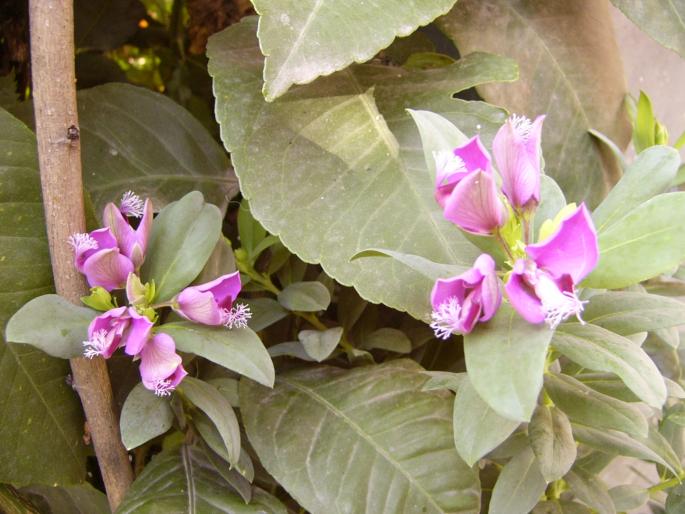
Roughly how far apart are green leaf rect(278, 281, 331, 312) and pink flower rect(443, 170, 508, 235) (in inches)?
8.3

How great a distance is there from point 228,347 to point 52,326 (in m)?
0.12

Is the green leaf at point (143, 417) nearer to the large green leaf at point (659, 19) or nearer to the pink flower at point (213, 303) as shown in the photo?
the pink flower at point (213, 303)

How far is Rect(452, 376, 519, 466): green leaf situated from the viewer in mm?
467

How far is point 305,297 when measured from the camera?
66 centimetres

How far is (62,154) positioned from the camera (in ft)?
1.78

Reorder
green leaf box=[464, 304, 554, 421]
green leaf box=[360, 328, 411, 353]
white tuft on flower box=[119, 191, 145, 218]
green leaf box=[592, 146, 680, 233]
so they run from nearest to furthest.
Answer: green leaf box=[464, 304, 554, 421], green leaf box=[592, 146, 680, 233], white tuft on flower box=[119, 191, 145, 218], green leaf box=[360, 328, 411, 353]

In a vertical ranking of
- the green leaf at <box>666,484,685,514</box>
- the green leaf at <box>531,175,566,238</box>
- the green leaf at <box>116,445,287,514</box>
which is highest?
the green leaf at <box>531,175,566,238</box>

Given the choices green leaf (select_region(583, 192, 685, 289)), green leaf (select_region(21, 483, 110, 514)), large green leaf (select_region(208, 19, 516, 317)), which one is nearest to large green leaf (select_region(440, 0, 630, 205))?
large green leaf (select_region(208, 19, 516, 317))

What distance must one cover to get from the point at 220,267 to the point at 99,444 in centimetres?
16

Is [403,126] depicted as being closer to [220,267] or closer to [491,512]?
[220,267]

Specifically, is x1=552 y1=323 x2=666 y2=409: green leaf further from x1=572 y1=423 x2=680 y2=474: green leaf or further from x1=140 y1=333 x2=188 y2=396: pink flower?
x1=140 y1=333 x2=188 y2=396: pink flower

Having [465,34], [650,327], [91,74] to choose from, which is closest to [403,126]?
[465,34]

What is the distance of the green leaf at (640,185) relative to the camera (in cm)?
50

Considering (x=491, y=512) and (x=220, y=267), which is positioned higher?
(x=220, y=267)
